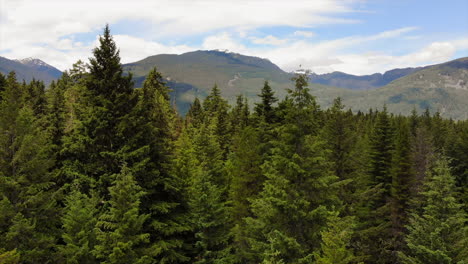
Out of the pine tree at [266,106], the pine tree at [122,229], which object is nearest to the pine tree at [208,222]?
the pine tree at [122,229]

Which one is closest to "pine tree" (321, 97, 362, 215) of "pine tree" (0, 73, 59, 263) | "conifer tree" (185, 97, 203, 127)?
"pine tree" (0, 73, 59, 263)

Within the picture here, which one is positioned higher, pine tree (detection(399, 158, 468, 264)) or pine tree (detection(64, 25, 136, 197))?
pine tree (detection(64, 25, 136, 197))

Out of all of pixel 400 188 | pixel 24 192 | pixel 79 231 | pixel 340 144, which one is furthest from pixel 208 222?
pixel 400 188

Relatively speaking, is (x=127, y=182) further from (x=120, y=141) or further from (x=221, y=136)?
(x=221, y=136)

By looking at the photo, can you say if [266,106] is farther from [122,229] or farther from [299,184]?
[122,229]

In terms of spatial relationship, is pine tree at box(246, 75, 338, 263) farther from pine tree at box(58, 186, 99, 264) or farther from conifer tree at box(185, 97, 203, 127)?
conifer tree at box(185, 97, 203, 127)

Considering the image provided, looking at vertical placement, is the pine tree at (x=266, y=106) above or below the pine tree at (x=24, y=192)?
above

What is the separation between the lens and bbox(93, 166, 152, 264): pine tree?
14555 mm

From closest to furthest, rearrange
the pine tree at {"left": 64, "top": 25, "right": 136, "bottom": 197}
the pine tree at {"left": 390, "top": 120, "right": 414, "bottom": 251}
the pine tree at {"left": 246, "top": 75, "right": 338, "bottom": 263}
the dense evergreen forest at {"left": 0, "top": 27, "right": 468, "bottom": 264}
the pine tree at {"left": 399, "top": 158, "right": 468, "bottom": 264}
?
the dense evergreen forest at {"left": 0, "top": 27, "right": 468, "bottom": 264} → the pine tree at {"left": 246, "top": 75, "right": 338, "bottom": 263} → the pine tree at {"left": 64, "top": 25, "right": 136, "bottom": 197} → the pine tree at {"left": 399, "top": 158, "right": 468, "bottom": 264} → the pine tree at {"left": 390, "top": 120, "right": 414, "bottom": 251}

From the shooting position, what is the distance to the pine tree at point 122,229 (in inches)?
573

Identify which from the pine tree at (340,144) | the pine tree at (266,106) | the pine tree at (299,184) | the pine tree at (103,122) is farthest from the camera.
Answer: the pine tree at (266,106)

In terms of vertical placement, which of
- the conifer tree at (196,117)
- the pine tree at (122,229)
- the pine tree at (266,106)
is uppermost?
the pine tree at (266,106)

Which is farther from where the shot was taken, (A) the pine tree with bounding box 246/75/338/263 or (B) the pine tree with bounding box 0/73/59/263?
(A) the pine tree with bounding box 246/75/338/263

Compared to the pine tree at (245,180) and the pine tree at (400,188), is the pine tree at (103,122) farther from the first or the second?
the pine tree at (400,188)
